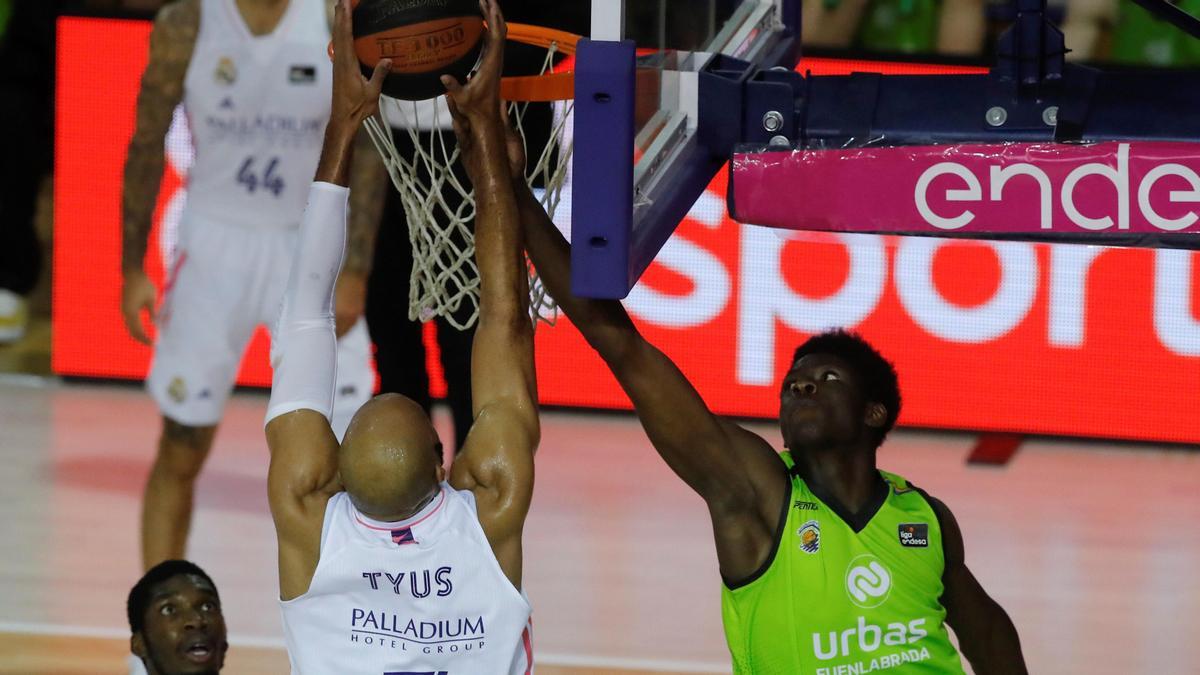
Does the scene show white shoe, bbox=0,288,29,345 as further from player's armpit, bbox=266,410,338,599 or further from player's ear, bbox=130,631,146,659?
player's armpit, bbox=266,410,338,599

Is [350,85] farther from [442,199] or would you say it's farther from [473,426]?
[442,199]

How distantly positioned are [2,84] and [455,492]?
8.32 meters

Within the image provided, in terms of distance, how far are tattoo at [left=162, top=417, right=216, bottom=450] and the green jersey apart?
2.97 meters

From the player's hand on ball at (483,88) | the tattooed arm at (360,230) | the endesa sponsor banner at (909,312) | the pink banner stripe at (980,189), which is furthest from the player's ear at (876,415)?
the endesa sponsor banner at (909,312)

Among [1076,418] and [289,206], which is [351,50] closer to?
[289,206]

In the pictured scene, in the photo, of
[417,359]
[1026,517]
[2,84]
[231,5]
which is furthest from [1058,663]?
[2,84]

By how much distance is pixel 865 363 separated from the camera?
3955mm

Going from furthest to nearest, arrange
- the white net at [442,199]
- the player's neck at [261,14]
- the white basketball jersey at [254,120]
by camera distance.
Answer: the player's neck at [261,14] → the white basketball jersey at [254,120] → the white net at [442,199]

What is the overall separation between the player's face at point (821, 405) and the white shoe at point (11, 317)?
24.6 feet

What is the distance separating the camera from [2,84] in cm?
1080

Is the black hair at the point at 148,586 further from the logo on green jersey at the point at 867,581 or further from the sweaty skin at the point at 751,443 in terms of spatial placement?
the logo on green jersey at the point at 867,581

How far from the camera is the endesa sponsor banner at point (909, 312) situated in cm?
834

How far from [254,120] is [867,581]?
142 inches

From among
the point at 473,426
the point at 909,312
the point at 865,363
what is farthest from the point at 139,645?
the point at 909,312
